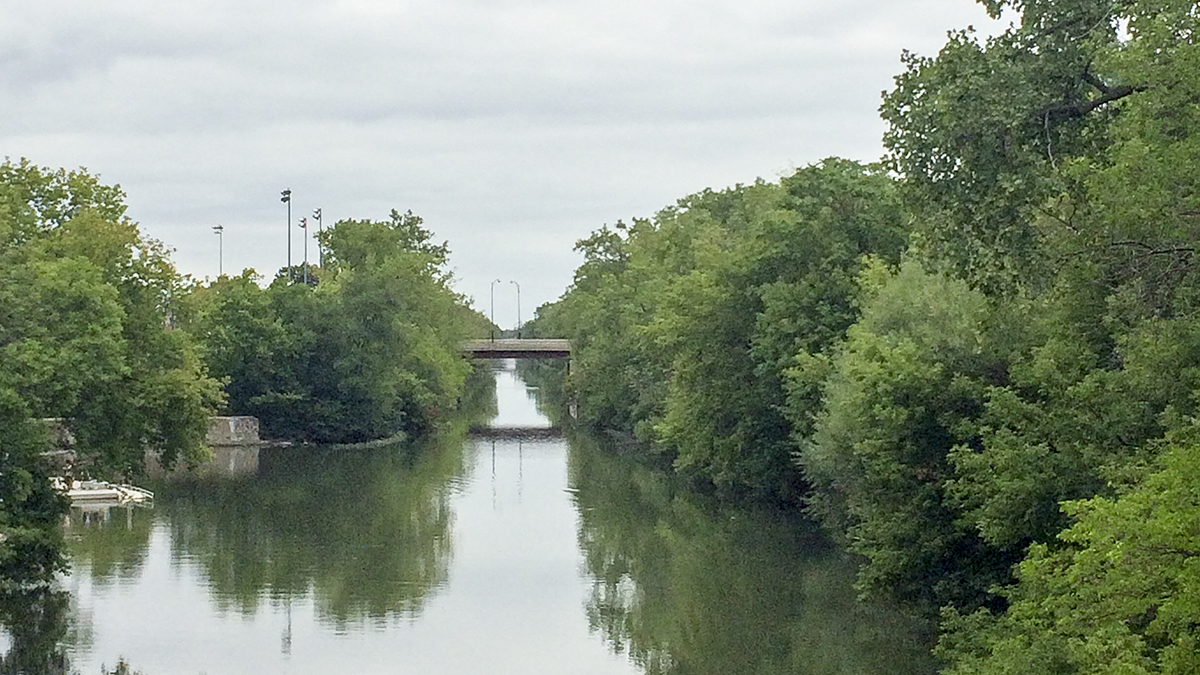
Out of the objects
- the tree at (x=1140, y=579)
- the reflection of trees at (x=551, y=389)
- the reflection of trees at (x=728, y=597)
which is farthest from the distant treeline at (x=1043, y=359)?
the reflection of trees at (x=551, y=389)

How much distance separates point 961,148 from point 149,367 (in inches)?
912

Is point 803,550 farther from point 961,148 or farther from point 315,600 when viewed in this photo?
point 961,148

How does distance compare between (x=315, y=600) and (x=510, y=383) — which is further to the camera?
(x=510, y=383)

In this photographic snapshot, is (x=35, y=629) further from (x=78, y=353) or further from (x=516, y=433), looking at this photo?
(x=516, y=433)

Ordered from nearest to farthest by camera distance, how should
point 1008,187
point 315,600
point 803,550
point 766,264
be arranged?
1. point 1008,187
2. point 315,600
3. point 803,550
4. point 766,264

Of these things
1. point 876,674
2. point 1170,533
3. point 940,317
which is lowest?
point 876,674

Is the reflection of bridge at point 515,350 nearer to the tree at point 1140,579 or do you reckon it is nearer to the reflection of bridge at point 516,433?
the reflection of bridge at point 516,433

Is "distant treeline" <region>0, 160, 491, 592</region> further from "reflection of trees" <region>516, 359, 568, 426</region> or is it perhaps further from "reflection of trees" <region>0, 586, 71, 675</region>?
"reflection of trees" <region>516, 359, 568, 426</region>

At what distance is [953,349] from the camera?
2809 cm

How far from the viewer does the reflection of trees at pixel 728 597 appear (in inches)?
1158

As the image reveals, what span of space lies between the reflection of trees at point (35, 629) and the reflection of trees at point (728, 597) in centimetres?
1006

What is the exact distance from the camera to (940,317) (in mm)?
34094

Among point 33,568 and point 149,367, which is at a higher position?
point 149,367

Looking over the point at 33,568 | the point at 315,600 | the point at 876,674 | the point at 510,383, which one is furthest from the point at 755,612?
the point at 510,383
